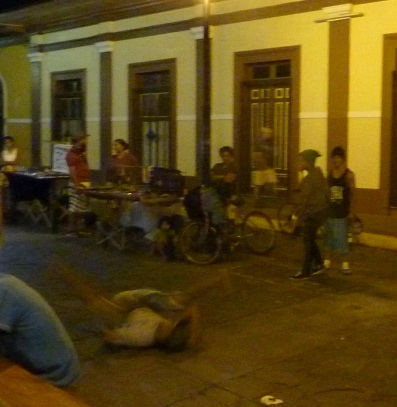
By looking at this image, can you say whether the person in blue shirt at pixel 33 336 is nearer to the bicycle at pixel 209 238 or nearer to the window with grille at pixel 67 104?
the bicycle at pixel 209 238

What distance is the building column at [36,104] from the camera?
73.9ft

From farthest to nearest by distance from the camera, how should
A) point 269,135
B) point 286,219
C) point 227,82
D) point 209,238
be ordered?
point 227,82, point 269,135, point 286,219, point 209,238

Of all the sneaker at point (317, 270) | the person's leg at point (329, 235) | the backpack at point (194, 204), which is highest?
the backpack at point (194, 204)

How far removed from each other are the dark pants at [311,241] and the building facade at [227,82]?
13.1ft

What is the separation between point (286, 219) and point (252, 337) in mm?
6349

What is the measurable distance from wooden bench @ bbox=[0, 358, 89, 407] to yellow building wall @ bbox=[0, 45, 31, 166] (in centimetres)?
1984

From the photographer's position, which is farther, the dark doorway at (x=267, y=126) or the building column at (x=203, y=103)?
the building column at (x=203, y=103)

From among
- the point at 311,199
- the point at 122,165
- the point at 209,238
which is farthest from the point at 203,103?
the point at 311,199

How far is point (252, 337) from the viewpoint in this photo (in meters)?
7.71

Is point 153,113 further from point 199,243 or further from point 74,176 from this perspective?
point 199,243

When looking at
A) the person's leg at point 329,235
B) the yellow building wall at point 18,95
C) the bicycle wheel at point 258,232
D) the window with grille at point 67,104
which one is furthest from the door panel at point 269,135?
the yellow building wall at point 18,95

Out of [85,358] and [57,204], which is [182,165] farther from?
[85,358]

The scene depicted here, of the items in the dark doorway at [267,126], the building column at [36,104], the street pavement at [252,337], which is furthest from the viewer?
the building column at [36,104]

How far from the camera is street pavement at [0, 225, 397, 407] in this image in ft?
20.5
